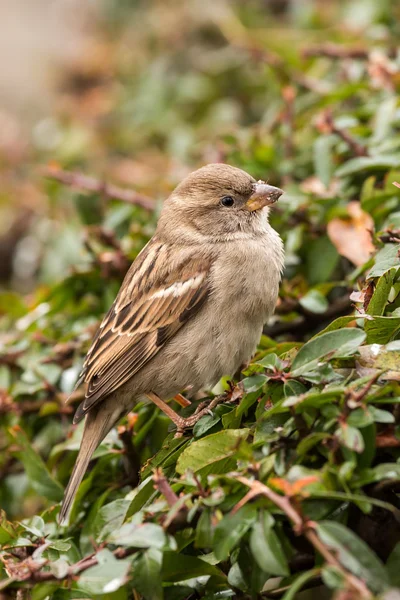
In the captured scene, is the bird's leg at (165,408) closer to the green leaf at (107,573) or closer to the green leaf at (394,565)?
the green leaf at (107,573)

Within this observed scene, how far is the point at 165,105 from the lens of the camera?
5617mm

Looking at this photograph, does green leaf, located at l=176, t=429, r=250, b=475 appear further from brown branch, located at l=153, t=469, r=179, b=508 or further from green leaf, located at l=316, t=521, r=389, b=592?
green leaf, located at l=316, t=521, r=389, b=592

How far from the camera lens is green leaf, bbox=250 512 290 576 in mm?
1635

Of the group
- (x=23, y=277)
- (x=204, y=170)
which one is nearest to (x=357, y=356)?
(x=204, y=170)

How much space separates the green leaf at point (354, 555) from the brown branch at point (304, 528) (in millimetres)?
14

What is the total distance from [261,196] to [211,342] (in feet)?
2.08

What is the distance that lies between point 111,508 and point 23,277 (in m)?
2.99

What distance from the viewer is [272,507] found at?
67.4 inches

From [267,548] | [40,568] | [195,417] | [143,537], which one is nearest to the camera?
[267,548]

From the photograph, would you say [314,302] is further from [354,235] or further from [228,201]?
[228,201]

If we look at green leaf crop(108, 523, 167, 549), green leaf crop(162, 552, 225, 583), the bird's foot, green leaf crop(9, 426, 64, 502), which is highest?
green leaf crop(108, 523, 167, 549)

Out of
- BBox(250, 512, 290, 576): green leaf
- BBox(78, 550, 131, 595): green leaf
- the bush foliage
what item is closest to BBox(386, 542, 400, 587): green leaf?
the bush foliage

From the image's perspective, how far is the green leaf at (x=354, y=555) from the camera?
1498 mm

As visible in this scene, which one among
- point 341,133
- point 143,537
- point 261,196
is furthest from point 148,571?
point 341,133
